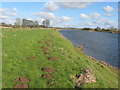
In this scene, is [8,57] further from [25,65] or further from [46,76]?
[46,76]

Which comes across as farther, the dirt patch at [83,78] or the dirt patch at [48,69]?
the dirt patch at [48,69]

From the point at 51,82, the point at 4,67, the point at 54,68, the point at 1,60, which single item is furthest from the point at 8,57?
the point at 51,82

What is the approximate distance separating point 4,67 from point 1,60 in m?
2.93

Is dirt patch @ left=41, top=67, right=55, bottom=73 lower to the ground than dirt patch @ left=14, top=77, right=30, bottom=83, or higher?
higher

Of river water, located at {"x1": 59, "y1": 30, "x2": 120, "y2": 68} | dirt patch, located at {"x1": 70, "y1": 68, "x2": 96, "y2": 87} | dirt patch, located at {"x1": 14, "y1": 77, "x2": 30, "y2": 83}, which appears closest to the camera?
dirt patch, located at {"x1": 14, "y1": 77, "x2": 30, "y2": 83}

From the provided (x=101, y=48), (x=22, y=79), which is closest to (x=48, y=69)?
(x=22, y=79)

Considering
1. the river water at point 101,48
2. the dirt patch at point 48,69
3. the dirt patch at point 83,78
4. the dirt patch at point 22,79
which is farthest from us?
the river water at point 101,48

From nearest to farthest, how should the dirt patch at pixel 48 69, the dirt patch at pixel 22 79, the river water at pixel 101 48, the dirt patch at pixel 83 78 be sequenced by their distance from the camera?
the dirt patch at pixel 22 79 → the dirt patch at pixel 83 78 → the dirt patch at pixel 48 69 → the river water at pixel 101 48

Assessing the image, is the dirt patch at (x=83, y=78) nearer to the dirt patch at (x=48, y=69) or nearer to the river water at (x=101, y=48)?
the dirt patch at (x=48, y=69)

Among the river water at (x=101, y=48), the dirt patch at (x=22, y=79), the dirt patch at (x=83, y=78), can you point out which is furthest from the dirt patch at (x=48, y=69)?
the river water at (x=101, y=48)

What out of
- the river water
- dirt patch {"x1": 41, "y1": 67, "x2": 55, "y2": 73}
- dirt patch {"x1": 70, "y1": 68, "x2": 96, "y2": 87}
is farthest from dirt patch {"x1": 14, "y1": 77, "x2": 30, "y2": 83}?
the river water

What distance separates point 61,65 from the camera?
2298 cm

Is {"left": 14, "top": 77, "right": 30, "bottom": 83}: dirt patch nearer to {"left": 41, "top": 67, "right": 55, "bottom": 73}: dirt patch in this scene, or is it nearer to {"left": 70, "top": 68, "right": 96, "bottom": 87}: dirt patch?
{"left": 41, "top": 67, "right": 55, "bottom": 73}: dirt patch

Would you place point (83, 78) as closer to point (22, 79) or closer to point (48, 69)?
point (48, 69)
